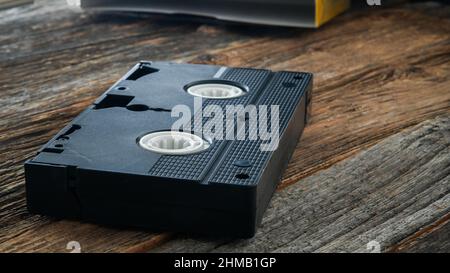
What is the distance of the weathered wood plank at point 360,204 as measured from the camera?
0.88m

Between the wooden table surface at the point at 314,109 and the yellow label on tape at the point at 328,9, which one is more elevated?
the yellow label on tape at the point at 328,9

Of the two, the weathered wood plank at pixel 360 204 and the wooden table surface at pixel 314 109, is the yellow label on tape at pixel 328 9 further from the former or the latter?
A: the weathered wood plank at pixel 360 204

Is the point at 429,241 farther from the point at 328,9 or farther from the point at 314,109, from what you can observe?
the point at 328,9

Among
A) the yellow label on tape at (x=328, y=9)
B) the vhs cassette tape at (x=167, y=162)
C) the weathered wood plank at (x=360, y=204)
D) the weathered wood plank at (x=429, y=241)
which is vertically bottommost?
the weathered wood plank at (x=429, y=241)

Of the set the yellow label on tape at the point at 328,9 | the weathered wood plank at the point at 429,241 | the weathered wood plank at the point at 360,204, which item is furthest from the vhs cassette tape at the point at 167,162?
the yellow label on tape at the point at 328,9

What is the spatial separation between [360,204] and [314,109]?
1.15 feet

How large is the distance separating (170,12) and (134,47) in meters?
0.20

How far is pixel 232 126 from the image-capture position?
1.02 m

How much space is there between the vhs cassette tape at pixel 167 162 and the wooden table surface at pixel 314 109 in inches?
0.8

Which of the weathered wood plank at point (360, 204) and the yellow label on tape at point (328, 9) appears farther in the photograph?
the yellow label on tape at point (328, 9)

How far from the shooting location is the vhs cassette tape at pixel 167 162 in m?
0.86

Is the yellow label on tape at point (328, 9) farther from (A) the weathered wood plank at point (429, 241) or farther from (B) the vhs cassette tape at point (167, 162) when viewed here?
(A) the weathered wood plank at point (429, 241)

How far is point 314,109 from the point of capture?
4.29 feet
